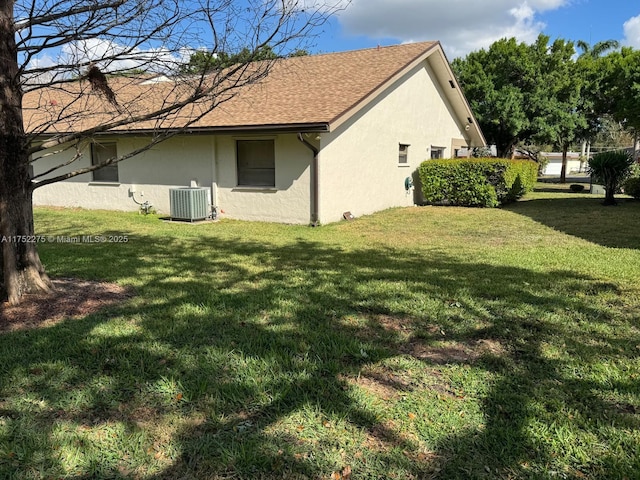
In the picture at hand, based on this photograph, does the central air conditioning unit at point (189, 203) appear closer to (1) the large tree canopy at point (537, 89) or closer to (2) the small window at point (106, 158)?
(2) the small window at point (106, 158)

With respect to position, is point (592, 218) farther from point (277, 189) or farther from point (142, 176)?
point (142, 176)

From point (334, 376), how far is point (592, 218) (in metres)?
11.2

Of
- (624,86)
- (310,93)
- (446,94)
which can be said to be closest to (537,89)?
(624,86)

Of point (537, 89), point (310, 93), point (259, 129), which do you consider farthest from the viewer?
point (537, 89)

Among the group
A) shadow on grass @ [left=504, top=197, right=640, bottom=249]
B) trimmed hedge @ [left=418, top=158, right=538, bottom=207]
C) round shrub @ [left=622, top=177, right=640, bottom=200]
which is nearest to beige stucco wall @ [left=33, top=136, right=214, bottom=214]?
trimmed hedge @ [left=418, top=158, right=538, bottom=207]

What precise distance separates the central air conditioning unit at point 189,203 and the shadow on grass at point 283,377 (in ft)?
19.3

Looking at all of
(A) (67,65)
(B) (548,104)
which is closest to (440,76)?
(B) (548,104)

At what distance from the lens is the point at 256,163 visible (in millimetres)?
12102

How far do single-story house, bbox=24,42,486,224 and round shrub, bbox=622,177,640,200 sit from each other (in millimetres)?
7003

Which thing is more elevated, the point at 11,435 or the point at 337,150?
the point at 337,150

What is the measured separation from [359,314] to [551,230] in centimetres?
738

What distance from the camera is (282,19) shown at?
4.29 metres

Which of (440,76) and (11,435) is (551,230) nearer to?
(440,76)

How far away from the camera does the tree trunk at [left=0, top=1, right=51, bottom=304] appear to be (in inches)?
175
